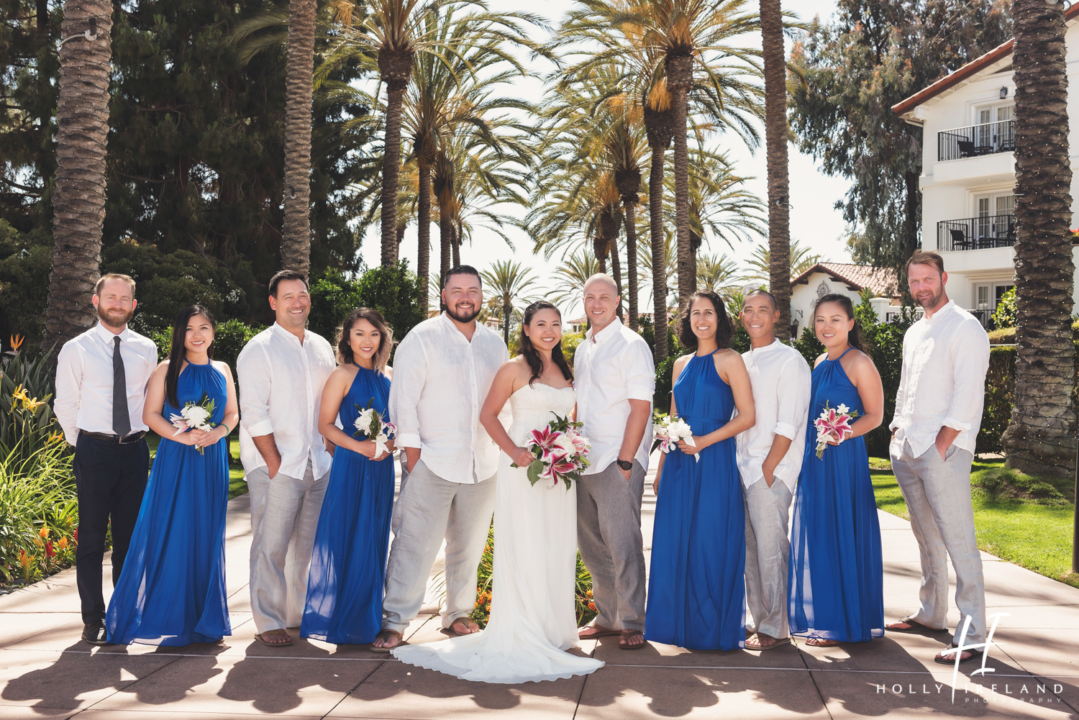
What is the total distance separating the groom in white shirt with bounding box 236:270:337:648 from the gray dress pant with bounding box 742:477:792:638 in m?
2.78

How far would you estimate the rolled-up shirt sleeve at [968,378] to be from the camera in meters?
4.83

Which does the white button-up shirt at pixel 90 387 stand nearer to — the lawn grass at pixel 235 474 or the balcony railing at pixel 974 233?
the lawn grass at pixel 235 474

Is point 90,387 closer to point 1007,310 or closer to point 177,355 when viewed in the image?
point 177,355

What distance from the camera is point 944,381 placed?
4.98 meters

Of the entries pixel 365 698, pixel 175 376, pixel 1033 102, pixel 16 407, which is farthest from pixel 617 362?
pixel 1033 102

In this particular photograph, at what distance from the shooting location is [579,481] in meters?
5.21

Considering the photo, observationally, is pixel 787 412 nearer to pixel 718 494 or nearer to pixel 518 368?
pixel 718 494

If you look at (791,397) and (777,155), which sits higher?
(777,155)

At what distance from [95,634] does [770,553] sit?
4189mm

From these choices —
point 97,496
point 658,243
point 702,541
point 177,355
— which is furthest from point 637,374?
point 658,243

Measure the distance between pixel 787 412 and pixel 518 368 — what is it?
168cm

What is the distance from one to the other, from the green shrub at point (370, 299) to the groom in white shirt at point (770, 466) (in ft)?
39.4

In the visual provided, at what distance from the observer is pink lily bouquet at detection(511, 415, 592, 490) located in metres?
4.69

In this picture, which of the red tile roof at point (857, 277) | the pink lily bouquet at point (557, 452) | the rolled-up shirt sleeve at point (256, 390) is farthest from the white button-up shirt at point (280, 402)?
the red tile roof at point (857, 277)
